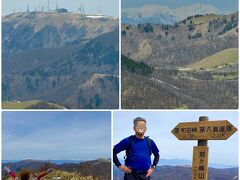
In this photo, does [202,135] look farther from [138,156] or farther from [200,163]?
[138,156]

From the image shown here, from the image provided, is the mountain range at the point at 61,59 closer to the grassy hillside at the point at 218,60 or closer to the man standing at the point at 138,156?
the grassy hillside at the point at 218,60

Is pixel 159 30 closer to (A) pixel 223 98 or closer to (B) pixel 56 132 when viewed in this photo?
(A) pixel 223 98

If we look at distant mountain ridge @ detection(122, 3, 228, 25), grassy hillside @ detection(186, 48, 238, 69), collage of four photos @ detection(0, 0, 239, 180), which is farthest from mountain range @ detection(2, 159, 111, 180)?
distant mountain ridge @ detection(122, 3, 228, 25)

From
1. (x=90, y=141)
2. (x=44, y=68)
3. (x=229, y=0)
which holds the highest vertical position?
(x=229, y=0)

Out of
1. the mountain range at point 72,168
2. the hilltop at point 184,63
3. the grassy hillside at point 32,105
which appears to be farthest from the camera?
the grassy hillside at point 32,105

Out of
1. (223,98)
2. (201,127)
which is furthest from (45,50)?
(201,127)

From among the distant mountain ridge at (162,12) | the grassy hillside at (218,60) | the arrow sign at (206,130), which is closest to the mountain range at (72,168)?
the arrow sign at (206,130)
